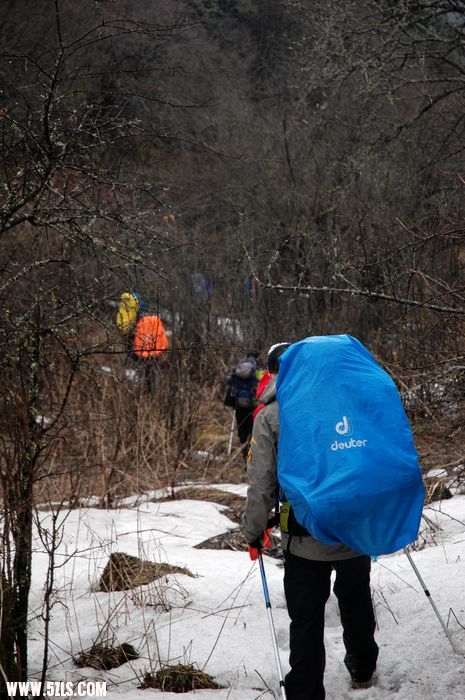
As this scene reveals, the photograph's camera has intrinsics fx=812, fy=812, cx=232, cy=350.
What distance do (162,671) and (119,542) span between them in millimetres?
2471

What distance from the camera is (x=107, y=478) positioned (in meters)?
8.27

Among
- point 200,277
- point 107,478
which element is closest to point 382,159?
point 200,277

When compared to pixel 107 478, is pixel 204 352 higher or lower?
higher

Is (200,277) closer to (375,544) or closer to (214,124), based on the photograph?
(214,124)

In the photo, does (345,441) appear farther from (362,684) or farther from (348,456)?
(362,684)

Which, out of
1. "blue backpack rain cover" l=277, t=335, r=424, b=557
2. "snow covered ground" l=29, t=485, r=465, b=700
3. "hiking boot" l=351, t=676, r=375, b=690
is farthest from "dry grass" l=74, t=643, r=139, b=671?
"blue backpack rain cover" l=277, t=335, r=424, b=557

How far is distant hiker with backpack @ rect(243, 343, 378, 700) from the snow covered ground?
42cm

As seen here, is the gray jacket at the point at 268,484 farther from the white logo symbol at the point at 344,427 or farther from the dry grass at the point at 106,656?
the dry grass at the point at 106,656

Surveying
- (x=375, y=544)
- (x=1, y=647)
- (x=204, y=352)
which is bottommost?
(x=1, y=647)

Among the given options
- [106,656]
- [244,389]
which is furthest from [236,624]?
[244,389]

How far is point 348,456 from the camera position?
3477mm

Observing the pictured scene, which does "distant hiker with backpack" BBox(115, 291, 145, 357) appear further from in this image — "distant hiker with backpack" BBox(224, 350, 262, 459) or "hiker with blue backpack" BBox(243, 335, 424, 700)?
"distant hiker with backpack" BBox(224, 350, 262, 459)

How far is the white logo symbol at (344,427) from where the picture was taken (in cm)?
353

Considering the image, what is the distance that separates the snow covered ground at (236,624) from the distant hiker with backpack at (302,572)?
0.42 meters
